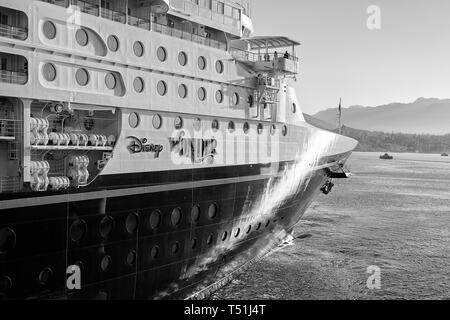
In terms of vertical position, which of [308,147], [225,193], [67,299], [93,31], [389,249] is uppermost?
[93,31]

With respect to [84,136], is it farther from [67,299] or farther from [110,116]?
[67,299]

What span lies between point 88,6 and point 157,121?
4339 millimetres

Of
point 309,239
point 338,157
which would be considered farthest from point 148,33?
point 309,239

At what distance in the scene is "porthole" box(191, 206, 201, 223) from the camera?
17297mm

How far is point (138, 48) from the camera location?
1543 centimetres

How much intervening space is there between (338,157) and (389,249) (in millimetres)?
7499

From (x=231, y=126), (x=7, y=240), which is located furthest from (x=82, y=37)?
(x=231, y=126)

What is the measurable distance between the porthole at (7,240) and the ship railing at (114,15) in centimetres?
756

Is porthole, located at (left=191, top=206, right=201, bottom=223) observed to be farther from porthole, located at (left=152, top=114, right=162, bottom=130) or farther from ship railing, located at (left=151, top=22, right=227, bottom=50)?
ship railing, located at (left=151, top=22, right=227, bottom=50)

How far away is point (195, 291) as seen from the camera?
19344 mm

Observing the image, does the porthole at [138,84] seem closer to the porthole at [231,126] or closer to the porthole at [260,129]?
the porthole at [231,126]

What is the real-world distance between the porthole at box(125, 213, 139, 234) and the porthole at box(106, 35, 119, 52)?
5361mm

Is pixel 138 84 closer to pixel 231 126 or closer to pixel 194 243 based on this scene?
pixel 231 126

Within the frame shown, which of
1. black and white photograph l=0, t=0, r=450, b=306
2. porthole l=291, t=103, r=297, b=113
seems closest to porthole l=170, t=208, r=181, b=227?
black and white photograph l=0, t=0, r=450, b=306
